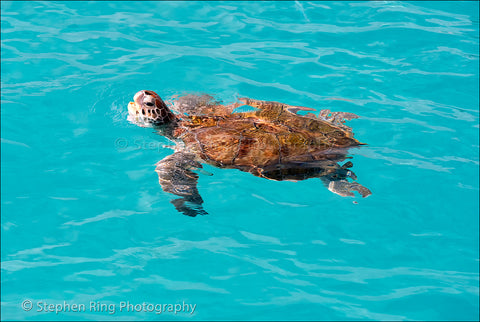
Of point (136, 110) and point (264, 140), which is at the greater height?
point (136, 110)

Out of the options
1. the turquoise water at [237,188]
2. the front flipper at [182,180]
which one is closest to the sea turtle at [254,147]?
the front flipper at [182,180]

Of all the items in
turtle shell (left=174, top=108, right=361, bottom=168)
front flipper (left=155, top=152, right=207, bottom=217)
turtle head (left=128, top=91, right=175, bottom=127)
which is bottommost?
front flipper (left=155, top=152, right=207, bottom=217)

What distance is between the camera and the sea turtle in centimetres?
529

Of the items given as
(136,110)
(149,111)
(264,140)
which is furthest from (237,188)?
(136,110)

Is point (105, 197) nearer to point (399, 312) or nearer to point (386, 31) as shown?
point (399, 312)

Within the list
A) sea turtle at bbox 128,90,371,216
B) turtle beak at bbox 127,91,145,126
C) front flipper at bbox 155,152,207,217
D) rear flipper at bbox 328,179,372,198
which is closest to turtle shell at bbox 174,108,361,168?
sea turtle at bbox 128,90,371,216

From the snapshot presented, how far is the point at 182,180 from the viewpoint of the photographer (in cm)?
532

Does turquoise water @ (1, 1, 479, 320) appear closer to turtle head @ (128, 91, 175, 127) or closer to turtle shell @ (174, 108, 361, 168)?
turtle head @ (128, 91, 175, 127)

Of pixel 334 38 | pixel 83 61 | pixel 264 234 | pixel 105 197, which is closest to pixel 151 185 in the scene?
pixel 105 197

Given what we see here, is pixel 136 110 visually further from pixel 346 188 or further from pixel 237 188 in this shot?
pixel 346 188

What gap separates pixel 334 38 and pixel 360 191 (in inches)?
172

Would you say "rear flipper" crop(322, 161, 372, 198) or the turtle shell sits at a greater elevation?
the turtle shell

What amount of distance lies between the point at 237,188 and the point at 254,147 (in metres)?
0.54

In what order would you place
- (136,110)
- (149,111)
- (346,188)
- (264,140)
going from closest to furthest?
(346,188) → (264,140) → (149,111) → (136,110)
